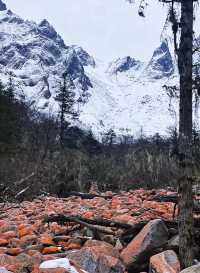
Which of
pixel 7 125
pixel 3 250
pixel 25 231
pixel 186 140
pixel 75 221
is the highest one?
pixel 7 125

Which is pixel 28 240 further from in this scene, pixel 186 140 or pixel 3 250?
pixel 186 140

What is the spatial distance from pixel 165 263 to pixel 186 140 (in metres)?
1.24

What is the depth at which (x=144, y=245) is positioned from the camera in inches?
206

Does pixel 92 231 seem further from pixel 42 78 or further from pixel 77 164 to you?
pixel 42 78

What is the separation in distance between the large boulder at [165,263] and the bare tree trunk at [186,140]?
108mm

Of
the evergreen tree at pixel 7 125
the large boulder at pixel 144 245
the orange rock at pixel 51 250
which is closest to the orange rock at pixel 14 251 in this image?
the orange rock at pixel 51 250

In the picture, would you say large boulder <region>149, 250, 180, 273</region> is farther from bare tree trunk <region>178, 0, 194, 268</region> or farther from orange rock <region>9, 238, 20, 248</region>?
orange rock <region>9, 238, 20, 248</region>

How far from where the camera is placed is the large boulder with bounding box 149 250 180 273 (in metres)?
4.64

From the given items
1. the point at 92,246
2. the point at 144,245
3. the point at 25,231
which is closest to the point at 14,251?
the point at 92,246

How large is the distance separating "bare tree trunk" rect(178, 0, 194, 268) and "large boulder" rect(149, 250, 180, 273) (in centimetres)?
11

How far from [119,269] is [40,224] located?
97.6 inches

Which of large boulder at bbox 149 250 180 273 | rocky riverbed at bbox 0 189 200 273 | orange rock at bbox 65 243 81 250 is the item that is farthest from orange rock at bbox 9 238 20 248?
large boulder at bbox 149 250 180 273

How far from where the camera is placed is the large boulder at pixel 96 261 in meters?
4.77

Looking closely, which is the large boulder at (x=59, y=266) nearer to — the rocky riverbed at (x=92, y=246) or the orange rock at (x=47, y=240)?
the rocky riverbed at (x=92, y=246)
